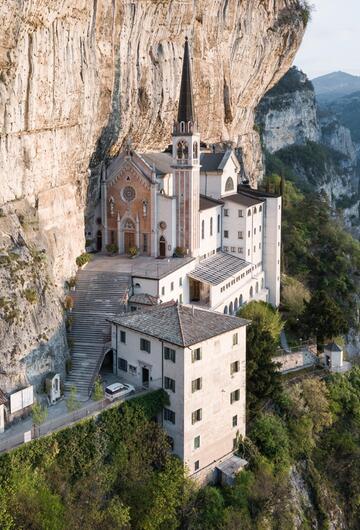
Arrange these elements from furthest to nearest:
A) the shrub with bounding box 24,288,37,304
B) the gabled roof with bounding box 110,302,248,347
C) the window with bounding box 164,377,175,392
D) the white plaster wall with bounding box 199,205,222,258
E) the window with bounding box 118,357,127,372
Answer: the white plaster wall with bounding box 199,205,222,258
the window with bounding box 118,357,127,372
the shrub with bounding box 24,288,37,304
the window with bounding box 164,377,175,392
the gabled roof with bounding box 110,302,248,347

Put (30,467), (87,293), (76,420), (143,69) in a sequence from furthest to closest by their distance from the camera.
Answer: (143,69)
(87,293)
(76,420)
(30,467)

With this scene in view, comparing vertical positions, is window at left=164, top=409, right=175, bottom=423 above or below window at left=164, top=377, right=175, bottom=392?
below

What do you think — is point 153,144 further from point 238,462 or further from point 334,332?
point 238,462

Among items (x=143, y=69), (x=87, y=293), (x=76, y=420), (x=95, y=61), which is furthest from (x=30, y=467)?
(x=143, y=69)

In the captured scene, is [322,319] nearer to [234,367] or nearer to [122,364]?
[234,367]

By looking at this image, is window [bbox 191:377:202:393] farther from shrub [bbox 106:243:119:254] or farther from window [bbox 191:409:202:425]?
shrub [bbox 106:243:119:254]

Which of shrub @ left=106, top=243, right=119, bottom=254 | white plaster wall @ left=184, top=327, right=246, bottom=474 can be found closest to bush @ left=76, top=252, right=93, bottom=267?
shrub @ left=106, top=243, right=119, bottom=254
